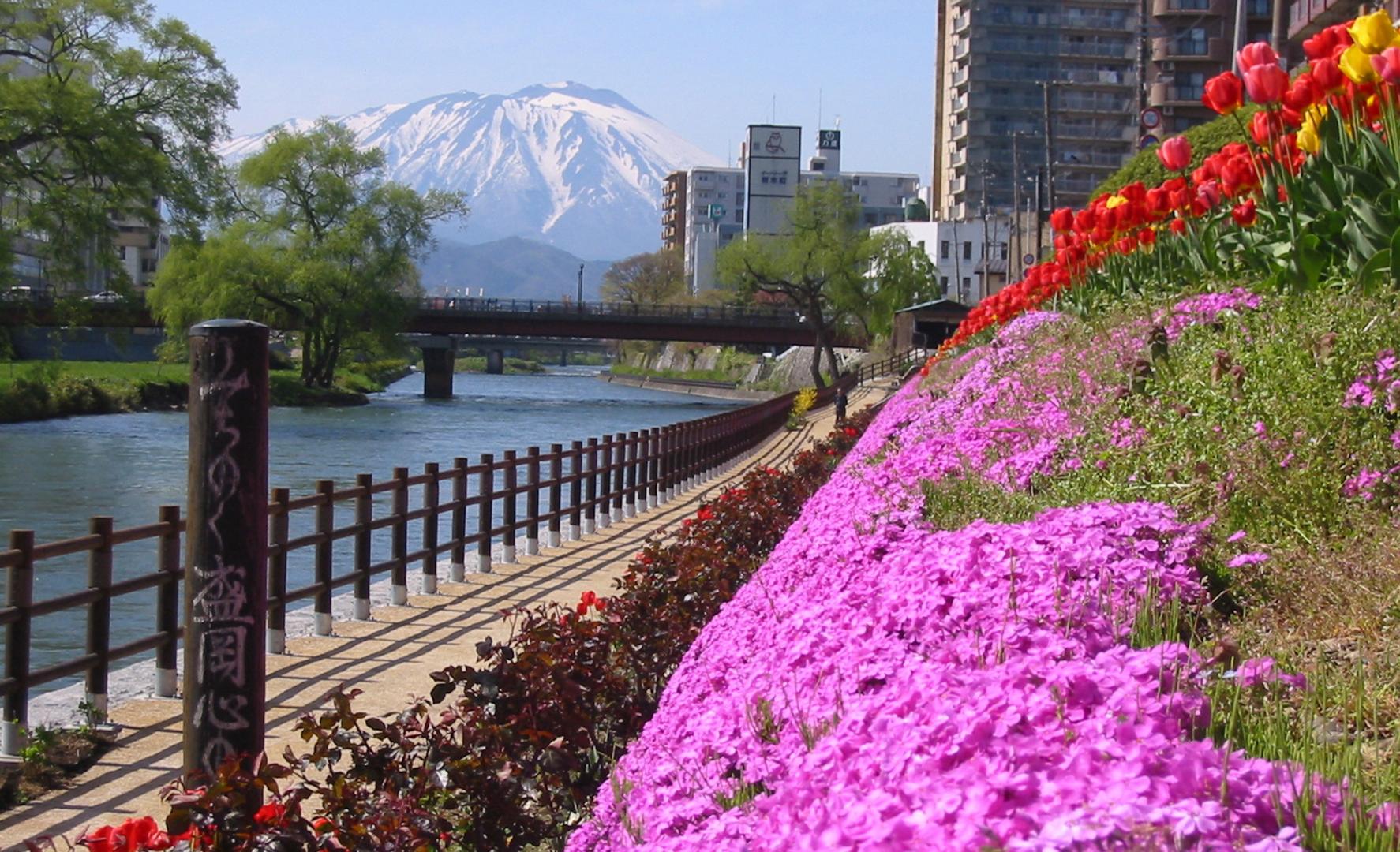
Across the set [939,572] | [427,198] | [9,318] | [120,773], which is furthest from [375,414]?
[939,572]

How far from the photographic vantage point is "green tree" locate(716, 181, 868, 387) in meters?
84.8

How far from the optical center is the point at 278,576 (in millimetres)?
10922

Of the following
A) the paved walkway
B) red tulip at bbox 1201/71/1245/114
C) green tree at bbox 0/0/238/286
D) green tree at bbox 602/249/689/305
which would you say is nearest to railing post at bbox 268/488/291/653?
the paved walkway

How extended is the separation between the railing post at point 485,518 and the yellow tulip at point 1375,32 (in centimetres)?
1033

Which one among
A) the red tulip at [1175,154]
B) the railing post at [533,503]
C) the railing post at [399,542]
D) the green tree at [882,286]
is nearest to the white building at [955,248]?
the green tree at [882,286]

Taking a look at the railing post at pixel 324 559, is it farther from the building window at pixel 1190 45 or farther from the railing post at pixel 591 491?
the building window at pixel 1190 45

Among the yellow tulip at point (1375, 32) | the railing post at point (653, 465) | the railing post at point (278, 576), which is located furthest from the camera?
the railing post at point (653, 465)

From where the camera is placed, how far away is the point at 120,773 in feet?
24.7

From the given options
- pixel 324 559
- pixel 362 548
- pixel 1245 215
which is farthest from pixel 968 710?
pixel 362 548

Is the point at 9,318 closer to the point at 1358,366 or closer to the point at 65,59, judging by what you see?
the point at 65,59

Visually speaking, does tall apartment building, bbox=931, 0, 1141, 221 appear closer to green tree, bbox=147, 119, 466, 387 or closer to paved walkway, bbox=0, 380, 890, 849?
green tree, bbox=147, 119, 466, 387

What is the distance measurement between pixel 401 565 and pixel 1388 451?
9.55 meters

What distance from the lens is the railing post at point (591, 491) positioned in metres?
20.6

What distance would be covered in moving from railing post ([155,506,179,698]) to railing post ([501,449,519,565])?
265 inches
